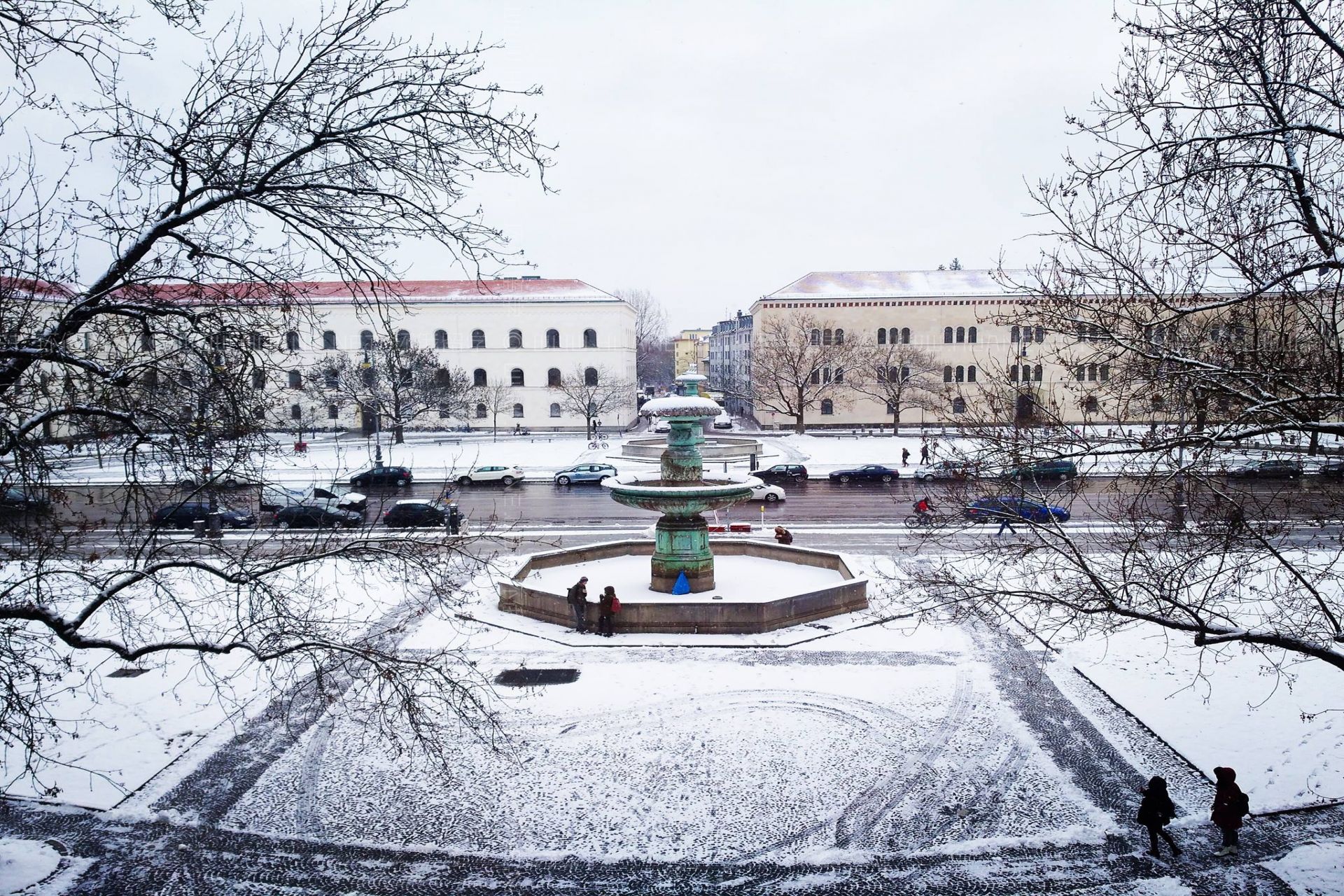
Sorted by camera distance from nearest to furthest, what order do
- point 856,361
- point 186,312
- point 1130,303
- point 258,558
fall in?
point 186,312 < point 258,558 < point 1130,303 < point 856,361

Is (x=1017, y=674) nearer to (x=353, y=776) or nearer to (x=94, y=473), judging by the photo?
(x=353, y=776)

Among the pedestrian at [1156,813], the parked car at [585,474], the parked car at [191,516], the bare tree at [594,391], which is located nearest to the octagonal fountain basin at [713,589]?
the parked car at [191,516]

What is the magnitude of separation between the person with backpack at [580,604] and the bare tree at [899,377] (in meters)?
Result: 39.2

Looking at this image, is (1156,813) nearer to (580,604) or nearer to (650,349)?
(580,604)

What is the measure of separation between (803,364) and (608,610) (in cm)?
4411

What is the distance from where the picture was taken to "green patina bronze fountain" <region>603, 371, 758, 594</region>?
1584 centimetres

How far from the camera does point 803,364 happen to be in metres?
56.6

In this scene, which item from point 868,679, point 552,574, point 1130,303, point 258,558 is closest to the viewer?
point 258,558

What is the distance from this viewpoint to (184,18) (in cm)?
549

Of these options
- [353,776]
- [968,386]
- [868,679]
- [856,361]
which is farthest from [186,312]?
[968,386]

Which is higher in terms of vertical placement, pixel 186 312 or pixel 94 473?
pixel 186 312

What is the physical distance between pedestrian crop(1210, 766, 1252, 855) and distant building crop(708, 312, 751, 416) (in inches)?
2197

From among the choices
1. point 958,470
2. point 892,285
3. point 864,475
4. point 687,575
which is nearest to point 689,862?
point 958,470

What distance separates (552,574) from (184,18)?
14.1 meters
